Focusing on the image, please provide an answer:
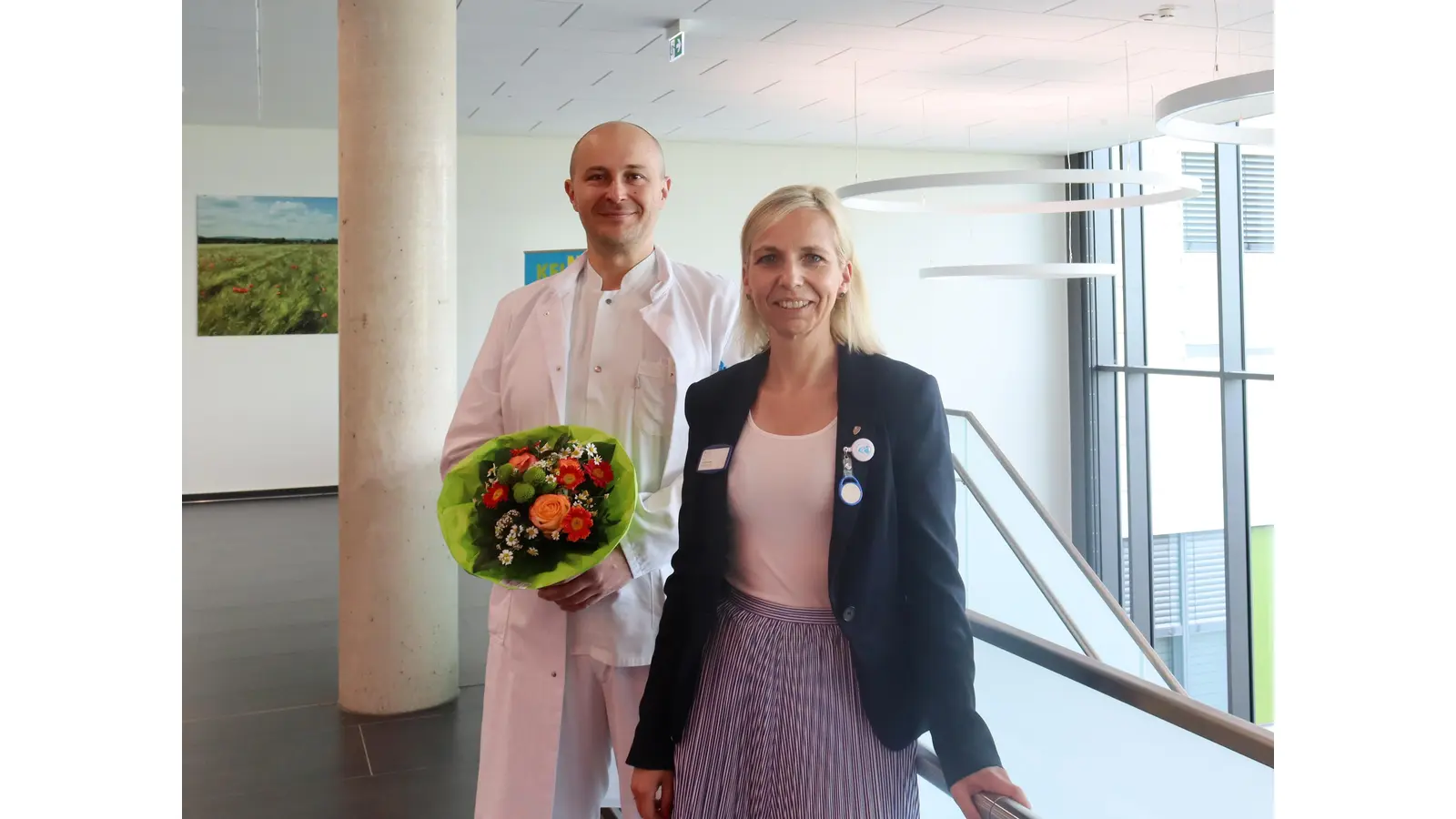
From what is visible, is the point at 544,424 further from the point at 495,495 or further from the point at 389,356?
the point at 389,356

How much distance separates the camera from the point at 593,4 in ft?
24.3

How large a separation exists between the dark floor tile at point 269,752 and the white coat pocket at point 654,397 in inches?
111

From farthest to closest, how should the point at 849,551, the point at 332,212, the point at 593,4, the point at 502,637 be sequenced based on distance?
the point at 332,212 < the point at 593,4 < the point at 502,637 < the point at 849,551

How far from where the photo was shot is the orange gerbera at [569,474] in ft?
7.01

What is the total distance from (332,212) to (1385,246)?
1287 centimetres

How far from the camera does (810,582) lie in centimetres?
179

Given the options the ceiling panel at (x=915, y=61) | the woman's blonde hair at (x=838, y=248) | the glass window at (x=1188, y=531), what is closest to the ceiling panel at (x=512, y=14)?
the ceiling panel at (x=915, y=61)

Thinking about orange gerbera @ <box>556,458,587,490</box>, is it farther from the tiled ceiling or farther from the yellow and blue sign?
the yellow and blue sign

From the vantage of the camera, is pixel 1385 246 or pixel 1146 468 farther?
pixel 1146 468

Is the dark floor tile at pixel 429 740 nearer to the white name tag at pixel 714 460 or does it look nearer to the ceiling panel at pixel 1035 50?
the white name tag at pixel 714 460

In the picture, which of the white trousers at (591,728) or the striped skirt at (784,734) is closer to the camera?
the striped skirt at (784,734)
